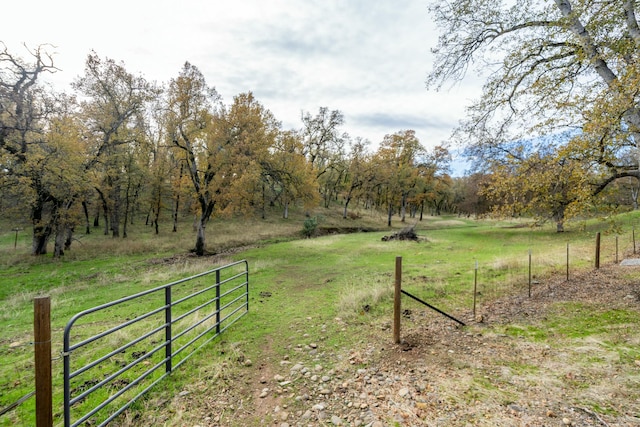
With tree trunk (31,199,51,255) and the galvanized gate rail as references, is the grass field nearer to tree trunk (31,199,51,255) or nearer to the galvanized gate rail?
the galvanized gate rail

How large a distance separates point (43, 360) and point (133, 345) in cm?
360

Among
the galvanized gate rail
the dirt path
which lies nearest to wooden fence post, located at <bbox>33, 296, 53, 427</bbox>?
the galvanized gate rail

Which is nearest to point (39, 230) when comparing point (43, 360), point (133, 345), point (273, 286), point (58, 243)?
point (58, 243)

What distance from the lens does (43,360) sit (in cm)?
259

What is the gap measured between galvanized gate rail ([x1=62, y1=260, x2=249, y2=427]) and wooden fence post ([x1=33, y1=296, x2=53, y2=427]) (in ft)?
0.67

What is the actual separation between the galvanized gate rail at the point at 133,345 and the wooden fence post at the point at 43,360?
21 cm

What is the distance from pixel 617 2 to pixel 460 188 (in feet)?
219

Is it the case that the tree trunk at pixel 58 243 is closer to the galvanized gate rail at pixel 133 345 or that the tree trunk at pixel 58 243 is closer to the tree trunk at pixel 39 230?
the tree trunk at pixel 39 230

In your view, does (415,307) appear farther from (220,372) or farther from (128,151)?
(128,151)

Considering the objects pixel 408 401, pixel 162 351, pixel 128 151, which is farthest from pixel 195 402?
pixel 128 151

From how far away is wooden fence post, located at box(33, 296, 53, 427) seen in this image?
8.23ft

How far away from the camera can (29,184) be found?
1531 centimetres

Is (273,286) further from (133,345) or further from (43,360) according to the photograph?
(43,360)

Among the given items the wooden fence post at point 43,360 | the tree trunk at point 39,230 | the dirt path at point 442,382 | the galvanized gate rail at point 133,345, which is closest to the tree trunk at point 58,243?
the tree trunk at point 39,230
